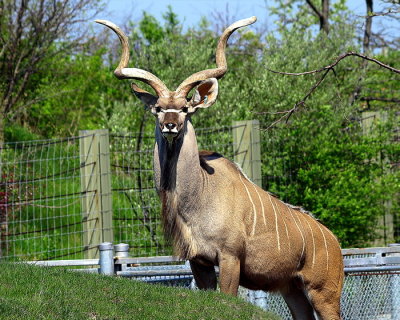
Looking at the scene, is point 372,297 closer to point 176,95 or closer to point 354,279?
point 354,279

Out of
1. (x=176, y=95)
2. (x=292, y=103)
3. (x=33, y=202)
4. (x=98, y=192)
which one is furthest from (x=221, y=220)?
(x=292, y=103)

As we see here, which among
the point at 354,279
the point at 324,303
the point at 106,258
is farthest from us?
the point at 354,279

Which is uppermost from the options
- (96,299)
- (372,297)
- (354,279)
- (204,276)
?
(96,299)

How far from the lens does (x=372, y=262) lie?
784cm

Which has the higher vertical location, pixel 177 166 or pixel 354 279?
pixel 177 166

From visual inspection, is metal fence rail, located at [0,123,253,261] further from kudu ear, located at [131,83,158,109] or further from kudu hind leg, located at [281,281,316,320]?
kudu ear, located at [131,83,158,109]

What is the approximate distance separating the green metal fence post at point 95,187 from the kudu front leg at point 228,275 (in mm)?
3071

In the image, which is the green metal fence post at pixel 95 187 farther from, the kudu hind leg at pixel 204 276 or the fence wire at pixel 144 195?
the kudu hind leg at pixel 204 276

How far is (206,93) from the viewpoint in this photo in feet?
23.3

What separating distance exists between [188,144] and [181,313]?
1.76m

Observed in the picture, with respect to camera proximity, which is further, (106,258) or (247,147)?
(247,147)

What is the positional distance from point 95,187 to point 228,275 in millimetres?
3274

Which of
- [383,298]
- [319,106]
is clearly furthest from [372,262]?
[319,106]

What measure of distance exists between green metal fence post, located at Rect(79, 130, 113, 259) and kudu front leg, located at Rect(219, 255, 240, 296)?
10.1 feet
